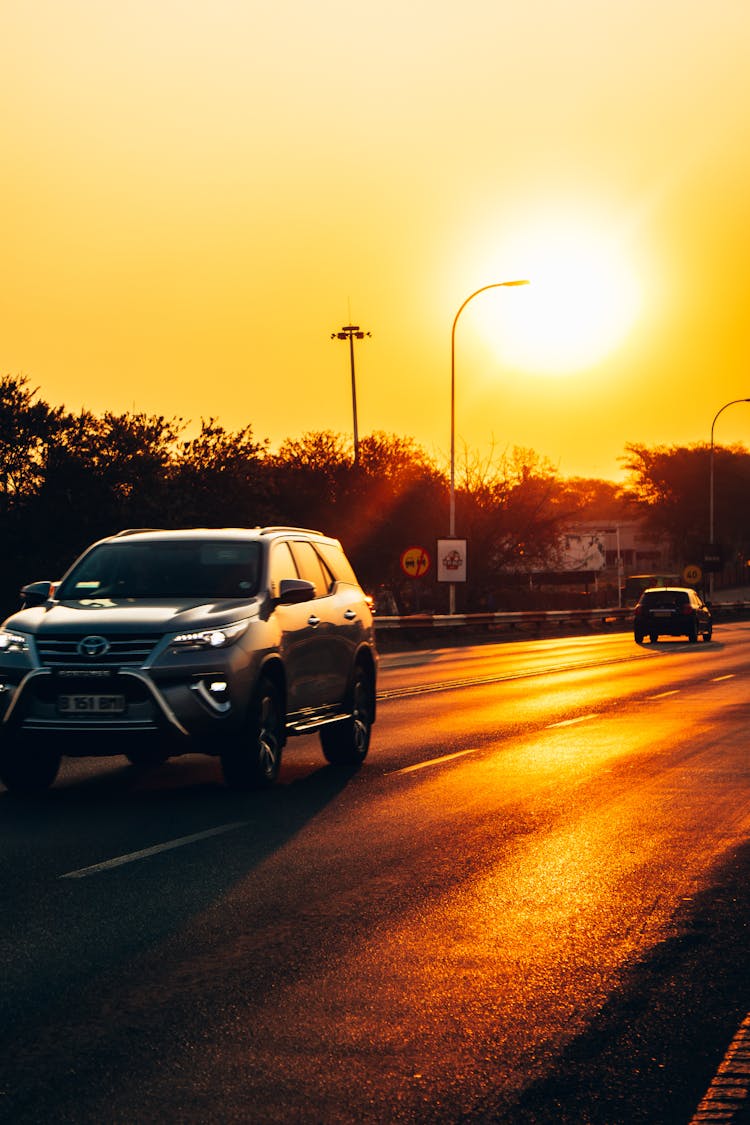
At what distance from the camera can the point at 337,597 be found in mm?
14164

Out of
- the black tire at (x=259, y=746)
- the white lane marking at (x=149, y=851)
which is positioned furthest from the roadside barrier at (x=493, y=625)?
the white lane marking at (x=149, y=851)

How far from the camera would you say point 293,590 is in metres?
12.5

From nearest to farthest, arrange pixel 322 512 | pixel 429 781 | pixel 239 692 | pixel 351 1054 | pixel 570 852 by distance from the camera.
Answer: pixel 351 1054, pixel 570 852, pixel 239 692, pixel 429 781, pixel 322 512

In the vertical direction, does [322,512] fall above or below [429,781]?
above

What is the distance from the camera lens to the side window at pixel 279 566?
12758mm

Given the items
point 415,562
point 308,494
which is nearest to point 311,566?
point 415,562

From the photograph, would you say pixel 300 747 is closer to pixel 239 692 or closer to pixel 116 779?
pixel 116 779

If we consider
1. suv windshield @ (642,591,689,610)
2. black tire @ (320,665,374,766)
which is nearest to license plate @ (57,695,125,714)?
black tire @ (320,665,374,766)

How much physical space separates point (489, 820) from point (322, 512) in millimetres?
59670

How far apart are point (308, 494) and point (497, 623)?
20.6 meters

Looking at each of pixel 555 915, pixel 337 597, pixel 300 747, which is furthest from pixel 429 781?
pixel 555 915

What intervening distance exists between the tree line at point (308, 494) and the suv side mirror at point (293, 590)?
30.3 metres

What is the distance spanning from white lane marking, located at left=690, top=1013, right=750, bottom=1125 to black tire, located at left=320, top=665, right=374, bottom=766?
8.56 metres

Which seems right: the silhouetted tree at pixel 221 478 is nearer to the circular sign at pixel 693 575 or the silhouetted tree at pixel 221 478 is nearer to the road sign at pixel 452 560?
the road sign at pixel 452 560
